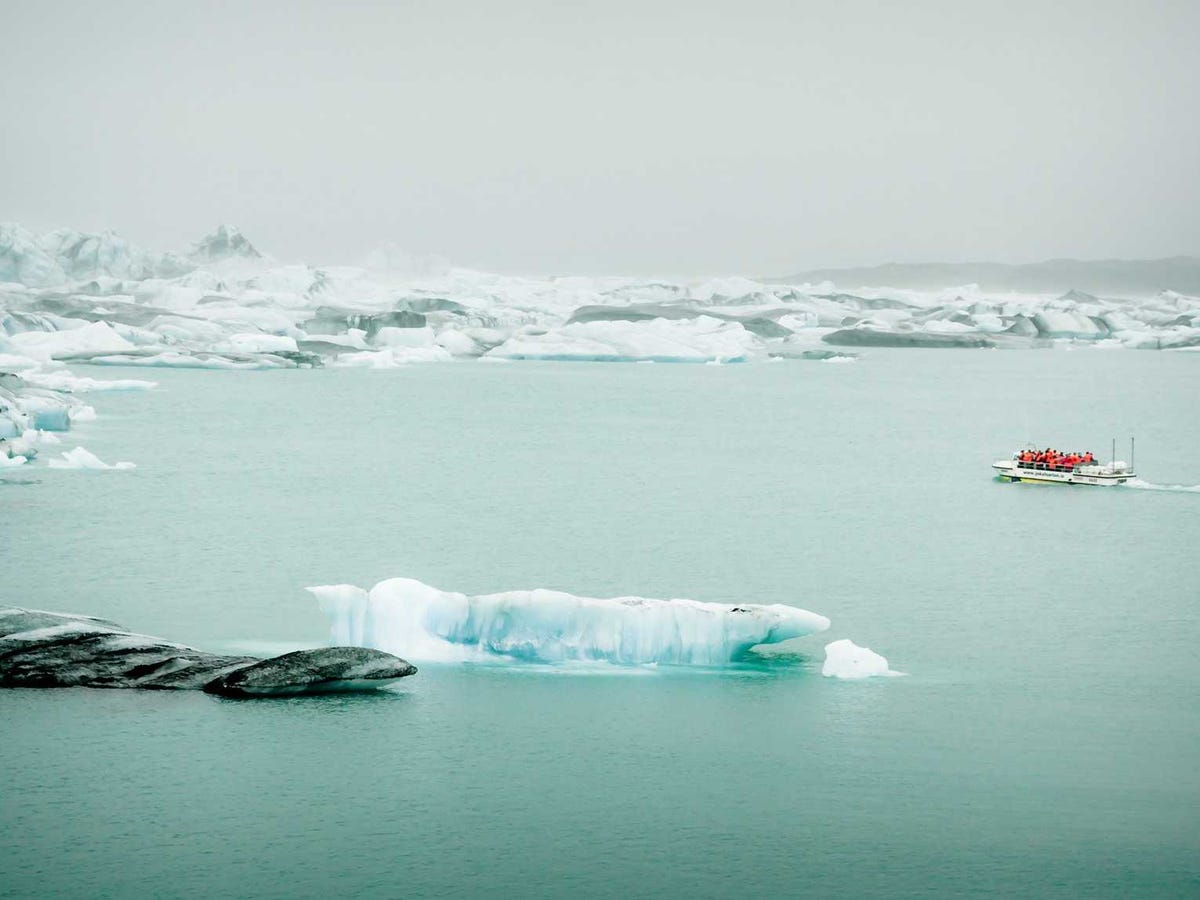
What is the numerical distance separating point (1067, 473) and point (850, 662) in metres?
15.0

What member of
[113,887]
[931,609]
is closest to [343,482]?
[931,609]

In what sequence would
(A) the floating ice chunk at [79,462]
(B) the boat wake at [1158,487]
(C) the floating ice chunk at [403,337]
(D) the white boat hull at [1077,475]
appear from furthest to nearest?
(C) the floating ice chunk at [403,337] < (D) the white boat hull at [1077,475] < (B) the boat wake at [1158,487] < (A) the floating ice chunk at [79,462]

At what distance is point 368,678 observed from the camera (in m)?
11.6

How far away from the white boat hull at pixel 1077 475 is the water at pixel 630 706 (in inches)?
27.2

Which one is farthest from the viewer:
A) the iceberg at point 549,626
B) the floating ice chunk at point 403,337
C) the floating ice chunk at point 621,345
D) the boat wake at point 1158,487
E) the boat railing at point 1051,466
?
the floating ice chunk at point 403,337

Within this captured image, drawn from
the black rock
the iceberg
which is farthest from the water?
the iceberg

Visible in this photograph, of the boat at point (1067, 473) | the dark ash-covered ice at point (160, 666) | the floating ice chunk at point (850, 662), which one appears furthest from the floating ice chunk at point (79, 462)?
the floating ice chunk at point (850, 662)

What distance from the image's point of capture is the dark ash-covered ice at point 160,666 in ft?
37.9

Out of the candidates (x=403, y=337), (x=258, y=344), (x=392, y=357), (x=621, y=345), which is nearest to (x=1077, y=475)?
(x=258, y=344)

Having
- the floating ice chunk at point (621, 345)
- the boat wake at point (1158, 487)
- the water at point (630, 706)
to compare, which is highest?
the floating ice chunk at point (621, 345)

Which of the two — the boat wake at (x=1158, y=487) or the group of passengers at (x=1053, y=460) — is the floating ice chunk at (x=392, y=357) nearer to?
the group of passengers at (x=1053, y=460)

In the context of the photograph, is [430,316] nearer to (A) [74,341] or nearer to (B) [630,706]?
(A) [74,341]

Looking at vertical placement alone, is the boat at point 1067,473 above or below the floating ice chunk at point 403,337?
below

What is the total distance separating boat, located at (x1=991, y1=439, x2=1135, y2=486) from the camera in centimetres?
2594
